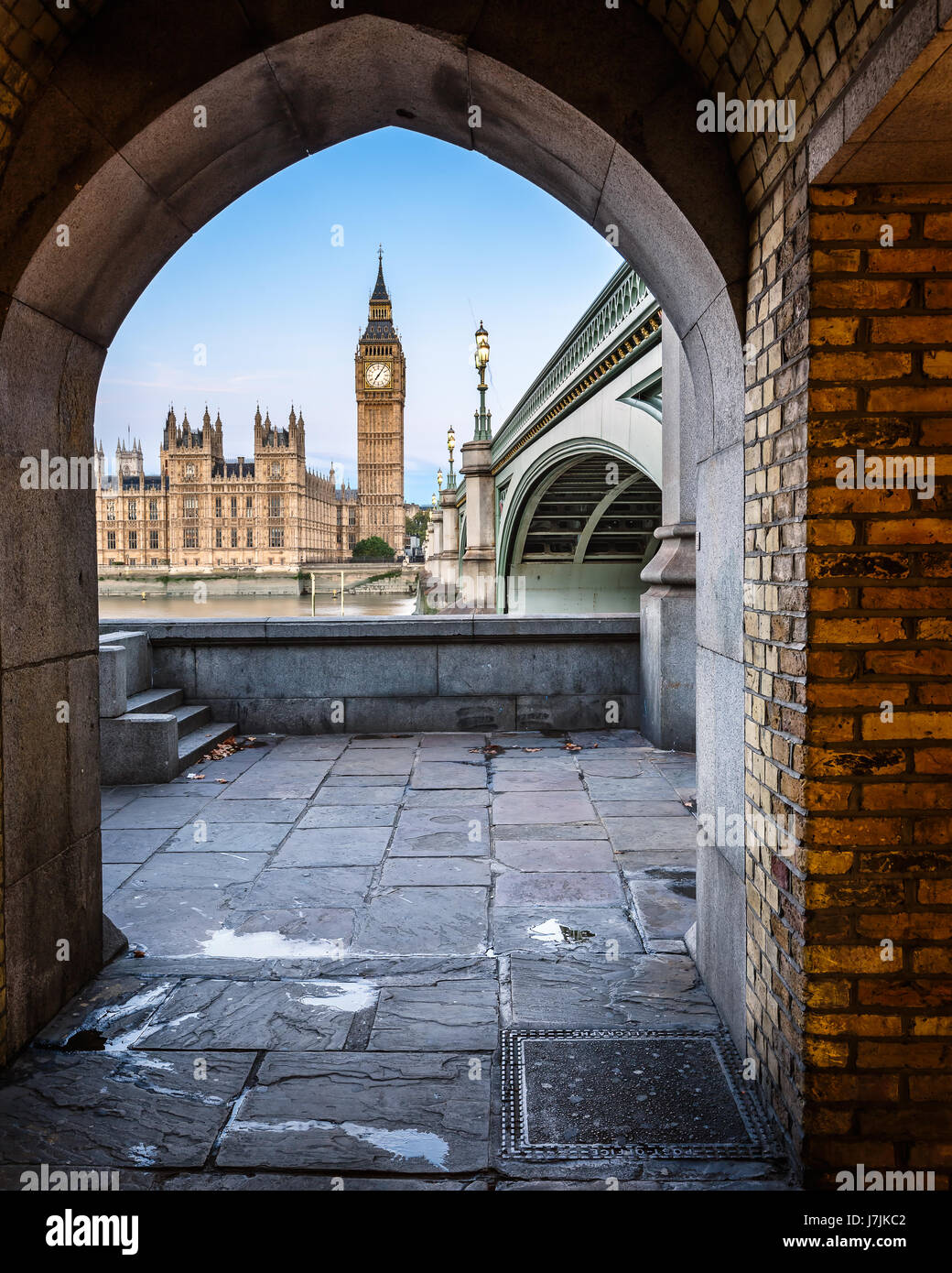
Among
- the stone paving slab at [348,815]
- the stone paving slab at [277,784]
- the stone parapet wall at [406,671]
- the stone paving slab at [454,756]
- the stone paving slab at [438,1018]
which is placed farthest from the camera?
the stone parapet wall at [406,671]

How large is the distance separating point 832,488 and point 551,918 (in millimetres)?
2616

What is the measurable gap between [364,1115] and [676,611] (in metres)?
5.86

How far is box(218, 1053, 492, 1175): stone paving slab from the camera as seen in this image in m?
2.49

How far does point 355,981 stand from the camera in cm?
362

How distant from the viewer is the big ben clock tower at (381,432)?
434 feet

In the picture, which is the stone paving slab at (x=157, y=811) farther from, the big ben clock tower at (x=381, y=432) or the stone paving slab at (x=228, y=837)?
the big ben clock tower at (x=381, y=432)

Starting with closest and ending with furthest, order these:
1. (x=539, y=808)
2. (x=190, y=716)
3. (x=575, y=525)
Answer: (x=539, y=808)
(x=190, y=716)
(x=575, y=525)

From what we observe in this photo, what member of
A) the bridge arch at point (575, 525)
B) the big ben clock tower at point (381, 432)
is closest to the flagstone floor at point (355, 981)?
the bridge arch at point (575, 525)

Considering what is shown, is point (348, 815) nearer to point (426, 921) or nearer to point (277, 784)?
point (277, 784)

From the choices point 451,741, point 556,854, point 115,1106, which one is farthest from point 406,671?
point 115,1106

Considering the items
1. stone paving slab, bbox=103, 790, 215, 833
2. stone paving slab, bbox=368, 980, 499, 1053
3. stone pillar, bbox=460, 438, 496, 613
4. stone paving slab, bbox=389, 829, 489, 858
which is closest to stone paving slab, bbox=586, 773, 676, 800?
stone paving slab, bbox=389, 829, 489, 858

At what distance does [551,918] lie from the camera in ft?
13.9

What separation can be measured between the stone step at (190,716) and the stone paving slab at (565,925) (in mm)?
4504

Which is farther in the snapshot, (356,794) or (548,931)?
(356,794)
